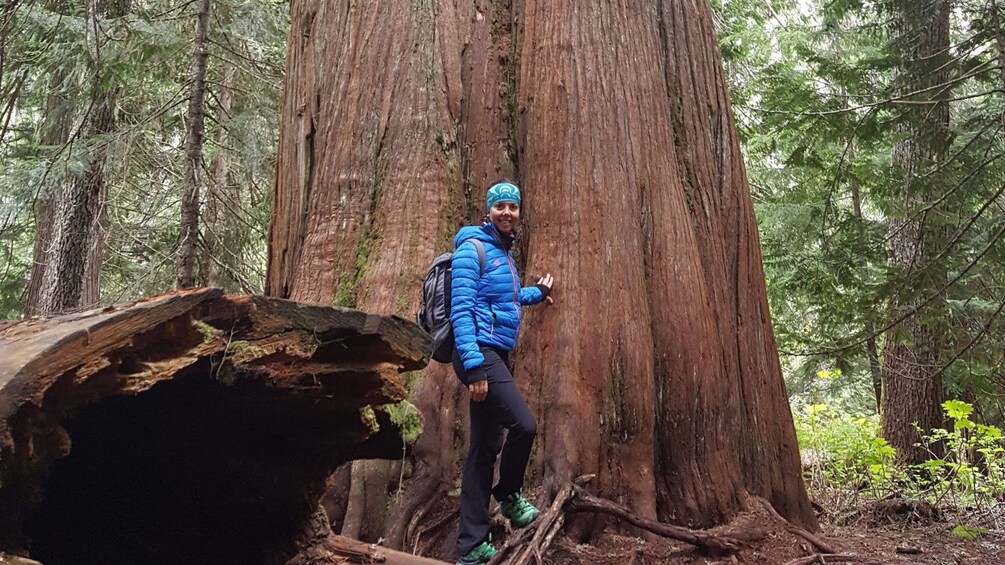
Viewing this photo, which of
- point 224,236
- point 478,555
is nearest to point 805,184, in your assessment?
A: point 224,236

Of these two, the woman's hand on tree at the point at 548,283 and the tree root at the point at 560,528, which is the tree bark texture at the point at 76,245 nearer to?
the woman's hand on tree at the point at 548,283

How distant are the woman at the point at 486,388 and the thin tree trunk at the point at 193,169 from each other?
4470 millimetres

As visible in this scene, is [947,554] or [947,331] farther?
[947,331]

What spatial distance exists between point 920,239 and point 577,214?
530 cm

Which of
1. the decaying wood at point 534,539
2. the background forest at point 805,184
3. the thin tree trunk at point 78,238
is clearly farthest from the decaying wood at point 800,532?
the thin tree trunk at point 78,238

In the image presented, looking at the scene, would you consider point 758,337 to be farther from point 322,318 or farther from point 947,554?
Result: point 322,318

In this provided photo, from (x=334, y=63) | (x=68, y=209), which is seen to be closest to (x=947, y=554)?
(x=334, y=63)

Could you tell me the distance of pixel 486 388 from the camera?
383 cm

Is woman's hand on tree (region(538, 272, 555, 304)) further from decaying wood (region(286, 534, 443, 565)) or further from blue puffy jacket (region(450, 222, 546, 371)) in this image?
decaying wood (region(286, 534, 443, 565))

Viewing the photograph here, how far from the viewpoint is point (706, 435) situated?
4.70 m

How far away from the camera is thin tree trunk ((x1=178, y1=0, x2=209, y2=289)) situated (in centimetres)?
763

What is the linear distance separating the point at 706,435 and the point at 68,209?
9073 millimetres

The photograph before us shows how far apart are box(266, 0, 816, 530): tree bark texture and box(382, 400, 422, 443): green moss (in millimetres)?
1222

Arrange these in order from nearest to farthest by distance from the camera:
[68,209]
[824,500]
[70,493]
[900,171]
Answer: [70,493] → [824,500] → [900,171] → [68,209]
